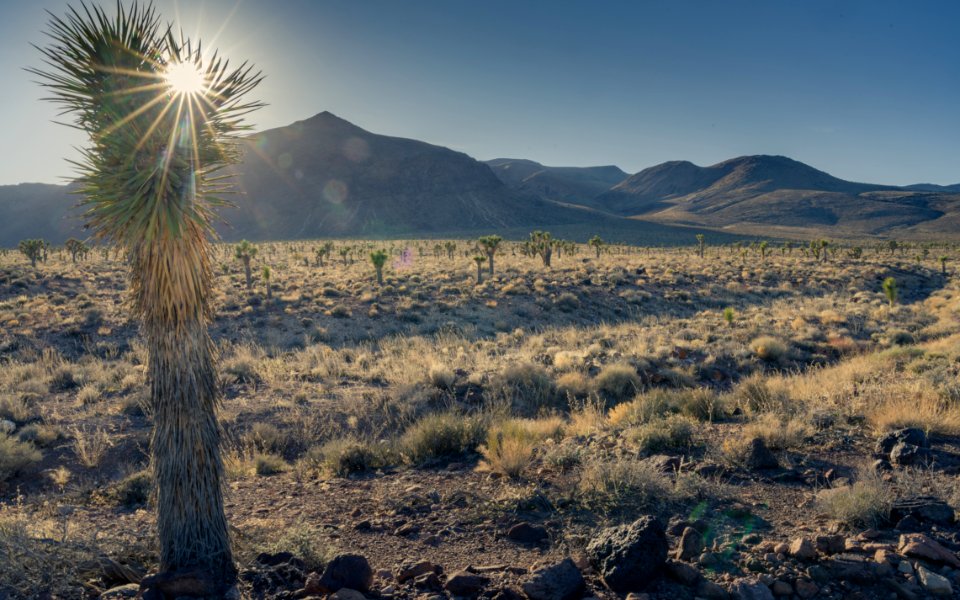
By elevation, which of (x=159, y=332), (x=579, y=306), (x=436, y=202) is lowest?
(x=579, y=306)

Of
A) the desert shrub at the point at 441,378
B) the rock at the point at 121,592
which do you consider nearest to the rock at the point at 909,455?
the rock at the point at 121,592

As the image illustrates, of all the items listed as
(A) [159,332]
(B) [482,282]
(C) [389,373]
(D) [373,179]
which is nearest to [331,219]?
(D) [373,179]

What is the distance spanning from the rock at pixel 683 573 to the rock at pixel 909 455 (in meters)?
3.48

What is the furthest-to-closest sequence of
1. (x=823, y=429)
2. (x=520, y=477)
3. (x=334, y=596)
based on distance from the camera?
(x=823, y=429), (x=520, y=477), (x=334, y=596)

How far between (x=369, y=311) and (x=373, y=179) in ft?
443

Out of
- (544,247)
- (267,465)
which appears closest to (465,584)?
(267,465)

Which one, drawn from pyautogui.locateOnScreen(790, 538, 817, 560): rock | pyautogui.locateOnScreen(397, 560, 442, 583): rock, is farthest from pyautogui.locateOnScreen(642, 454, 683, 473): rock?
pyautogui.locateOnScreen(397, 560, 442, 583): rock

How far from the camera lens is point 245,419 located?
34.0 ft

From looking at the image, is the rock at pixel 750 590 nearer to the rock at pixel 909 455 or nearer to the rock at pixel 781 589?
the rock at pixel 781 589

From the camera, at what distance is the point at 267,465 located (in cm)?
764

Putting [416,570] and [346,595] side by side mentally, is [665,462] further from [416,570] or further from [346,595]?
[346,595]

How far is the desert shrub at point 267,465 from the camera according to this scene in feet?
24.9

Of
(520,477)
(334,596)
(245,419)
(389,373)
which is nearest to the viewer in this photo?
(334,596)

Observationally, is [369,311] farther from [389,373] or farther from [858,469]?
[858,469]
